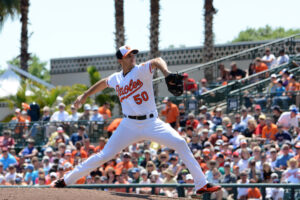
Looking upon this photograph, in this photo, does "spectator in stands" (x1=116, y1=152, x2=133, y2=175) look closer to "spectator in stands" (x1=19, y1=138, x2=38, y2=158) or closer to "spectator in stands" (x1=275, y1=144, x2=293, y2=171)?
"spectator in stands" (x1=275, y1=144, x2=293, y2=171)

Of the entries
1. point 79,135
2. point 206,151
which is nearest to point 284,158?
point 206,151

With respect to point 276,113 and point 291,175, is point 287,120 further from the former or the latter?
point 291,175

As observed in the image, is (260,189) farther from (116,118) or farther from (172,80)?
(116,118)

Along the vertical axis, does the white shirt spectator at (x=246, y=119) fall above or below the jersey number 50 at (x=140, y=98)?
below

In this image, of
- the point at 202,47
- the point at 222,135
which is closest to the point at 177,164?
the point at 222,135

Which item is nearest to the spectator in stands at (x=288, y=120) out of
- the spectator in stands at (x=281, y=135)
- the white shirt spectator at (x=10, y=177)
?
the spectator in stands at (x=281, y=135)

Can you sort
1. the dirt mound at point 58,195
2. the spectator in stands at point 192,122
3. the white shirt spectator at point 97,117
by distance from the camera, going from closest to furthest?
1. the dirt mound at point 58,195
2. the spectator in stands at point 192,122
3. the white shirt spectator at point 97,117

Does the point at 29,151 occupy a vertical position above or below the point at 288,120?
below

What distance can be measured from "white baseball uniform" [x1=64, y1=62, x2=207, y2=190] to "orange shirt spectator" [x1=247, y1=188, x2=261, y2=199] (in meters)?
3.05

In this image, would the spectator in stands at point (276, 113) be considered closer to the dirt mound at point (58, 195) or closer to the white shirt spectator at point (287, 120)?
the white shirt spectator at point (287, 120)

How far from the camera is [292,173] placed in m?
11.5

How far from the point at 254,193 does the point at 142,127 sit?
375 centimetres

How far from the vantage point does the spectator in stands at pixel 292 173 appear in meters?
11.4

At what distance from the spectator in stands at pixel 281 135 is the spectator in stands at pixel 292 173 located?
1.68 meters
